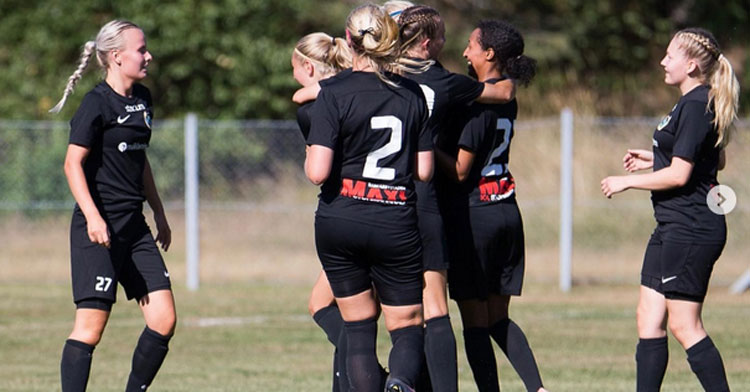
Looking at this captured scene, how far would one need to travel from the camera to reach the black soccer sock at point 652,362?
5.98 metres

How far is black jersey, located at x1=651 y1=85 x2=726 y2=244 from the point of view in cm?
567

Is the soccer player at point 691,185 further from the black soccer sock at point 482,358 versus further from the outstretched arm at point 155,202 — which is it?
the outstretched arm at point 155,202

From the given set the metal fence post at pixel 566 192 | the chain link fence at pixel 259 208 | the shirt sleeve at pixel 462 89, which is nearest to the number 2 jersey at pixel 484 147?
the shirt sleeve at pixel 462 89

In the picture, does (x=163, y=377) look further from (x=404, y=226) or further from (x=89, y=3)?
(x=89, y=3)

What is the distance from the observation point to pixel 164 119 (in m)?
20.4

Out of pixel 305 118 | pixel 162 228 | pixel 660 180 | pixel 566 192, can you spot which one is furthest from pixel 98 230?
pixel 566 192

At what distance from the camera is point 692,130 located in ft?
18.5

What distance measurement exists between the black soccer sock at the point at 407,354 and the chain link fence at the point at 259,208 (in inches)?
366

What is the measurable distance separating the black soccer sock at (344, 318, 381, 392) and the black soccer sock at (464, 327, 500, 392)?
0.95 meters

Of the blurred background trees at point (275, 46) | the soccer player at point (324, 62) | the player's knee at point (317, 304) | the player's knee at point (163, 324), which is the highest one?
the blurred background trees at point (275, 46)

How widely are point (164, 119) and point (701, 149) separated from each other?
51.1ft

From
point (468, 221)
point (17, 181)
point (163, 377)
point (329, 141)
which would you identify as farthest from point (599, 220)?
point (329, 141)

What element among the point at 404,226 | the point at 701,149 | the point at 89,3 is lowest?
the point at 404,226

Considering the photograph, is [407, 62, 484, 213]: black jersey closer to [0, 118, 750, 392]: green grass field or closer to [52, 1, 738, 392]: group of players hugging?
[52, 1, 738, 392]: group of players hugging
